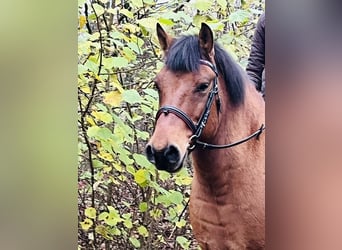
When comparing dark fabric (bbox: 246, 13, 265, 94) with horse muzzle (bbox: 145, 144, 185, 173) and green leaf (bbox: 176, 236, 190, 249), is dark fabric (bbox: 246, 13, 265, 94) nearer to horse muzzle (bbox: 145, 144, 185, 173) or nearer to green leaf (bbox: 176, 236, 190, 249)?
horse muzzle (bbox: 145, 144, 185, 173)

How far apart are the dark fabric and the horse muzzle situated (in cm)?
48

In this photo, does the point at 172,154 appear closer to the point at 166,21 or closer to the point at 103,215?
the point at 103,215

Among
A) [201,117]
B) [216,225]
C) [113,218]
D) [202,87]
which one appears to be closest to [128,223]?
[113,218]

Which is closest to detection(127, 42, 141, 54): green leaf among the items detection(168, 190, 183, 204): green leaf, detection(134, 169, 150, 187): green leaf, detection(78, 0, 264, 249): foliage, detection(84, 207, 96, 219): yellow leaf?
detection(78, 0, 264, 249): foliage

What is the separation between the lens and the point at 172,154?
218 centimetres

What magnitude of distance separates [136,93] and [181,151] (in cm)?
35

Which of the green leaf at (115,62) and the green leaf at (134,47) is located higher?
the green leaf at (134,47)

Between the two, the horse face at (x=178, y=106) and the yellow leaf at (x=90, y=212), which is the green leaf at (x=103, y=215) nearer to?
the yellow leaf at (x=90, y=212)

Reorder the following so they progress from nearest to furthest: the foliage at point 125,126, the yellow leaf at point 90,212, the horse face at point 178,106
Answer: the horse face at point 178,106, the foliage at point 125,126, the yellow leaf at point 90,212

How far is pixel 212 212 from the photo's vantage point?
2250 millimetres

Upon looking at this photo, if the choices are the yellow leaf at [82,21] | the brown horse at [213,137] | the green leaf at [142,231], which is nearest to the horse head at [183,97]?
the brown horse at [213,137]

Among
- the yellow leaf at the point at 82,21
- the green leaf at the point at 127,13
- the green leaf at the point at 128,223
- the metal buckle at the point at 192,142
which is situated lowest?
the green leaf at the point at 128,223

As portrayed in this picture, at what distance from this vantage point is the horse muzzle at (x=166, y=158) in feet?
7.14
